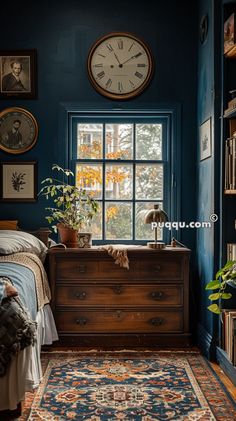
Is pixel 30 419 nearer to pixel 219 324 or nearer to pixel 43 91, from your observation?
pixel 219 324

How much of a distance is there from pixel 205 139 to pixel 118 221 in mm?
1134

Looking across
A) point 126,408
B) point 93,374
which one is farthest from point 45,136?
point 126,408

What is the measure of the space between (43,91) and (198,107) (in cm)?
138

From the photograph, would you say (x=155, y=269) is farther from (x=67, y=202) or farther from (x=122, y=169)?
(x=122, y=169)

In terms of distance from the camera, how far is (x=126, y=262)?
4348 millimetres

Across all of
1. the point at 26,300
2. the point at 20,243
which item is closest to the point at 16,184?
the point at 20,243

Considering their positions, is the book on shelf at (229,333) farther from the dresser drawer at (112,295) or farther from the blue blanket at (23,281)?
the blue blanket at (23,281)

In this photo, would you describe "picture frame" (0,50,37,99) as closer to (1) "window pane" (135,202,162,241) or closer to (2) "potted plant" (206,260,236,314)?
(1) "window pane" (135,202,162,241)

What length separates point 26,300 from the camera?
3176 millimetres

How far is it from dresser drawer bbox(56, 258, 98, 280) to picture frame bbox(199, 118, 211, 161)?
1237mm

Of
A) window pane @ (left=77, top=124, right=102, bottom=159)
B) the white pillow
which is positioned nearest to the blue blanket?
the white pillow

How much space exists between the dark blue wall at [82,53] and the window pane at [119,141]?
24 cm

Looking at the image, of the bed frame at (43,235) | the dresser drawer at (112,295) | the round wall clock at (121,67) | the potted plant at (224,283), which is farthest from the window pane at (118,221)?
the potted plant at (224,283)

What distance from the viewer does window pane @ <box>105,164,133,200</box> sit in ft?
16.5
